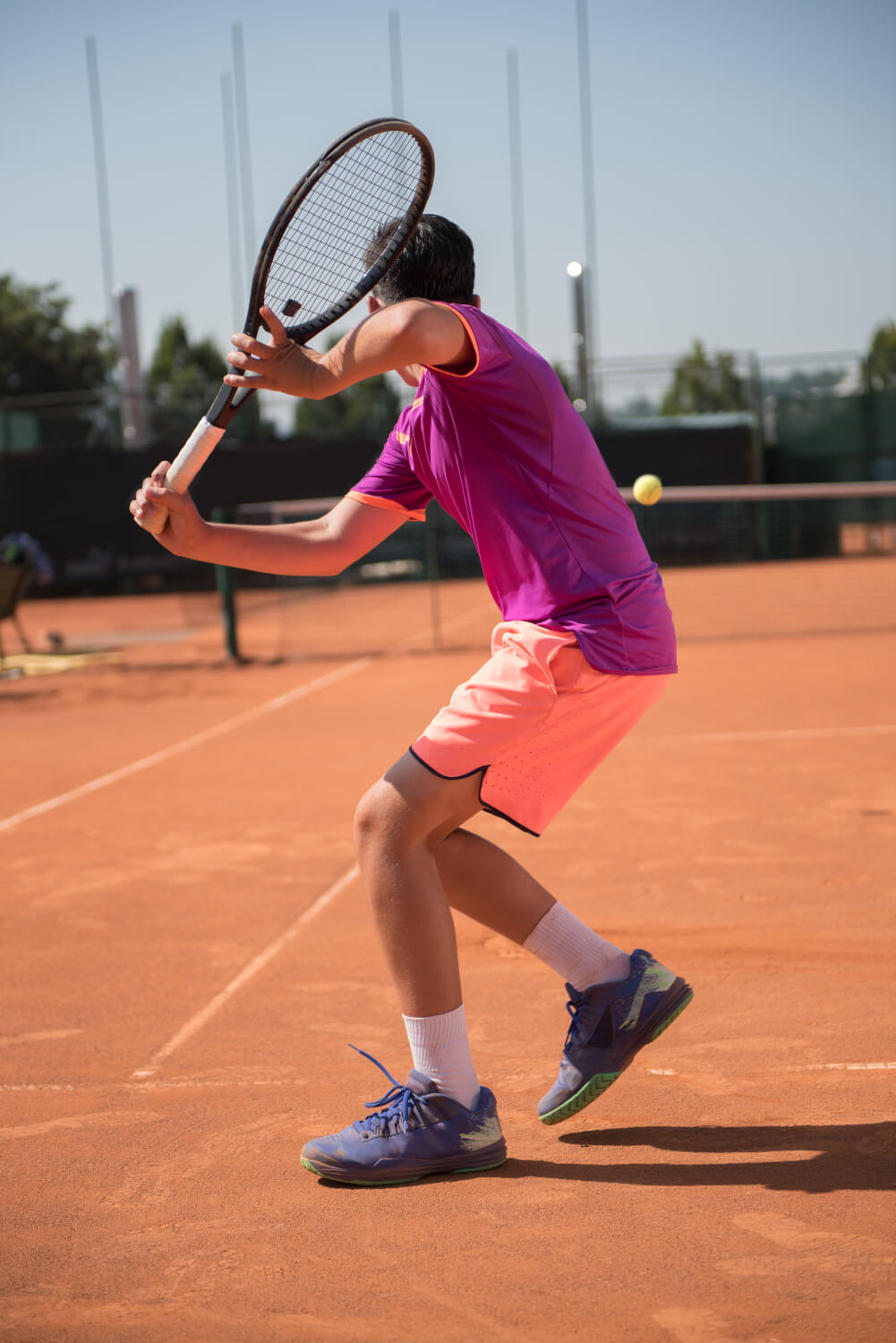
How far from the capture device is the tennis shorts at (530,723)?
2287 mm

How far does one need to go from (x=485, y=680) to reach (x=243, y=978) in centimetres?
160

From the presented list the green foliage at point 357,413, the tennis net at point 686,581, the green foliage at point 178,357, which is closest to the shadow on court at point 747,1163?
the tennis net at point 686,581

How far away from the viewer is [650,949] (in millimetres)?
3549

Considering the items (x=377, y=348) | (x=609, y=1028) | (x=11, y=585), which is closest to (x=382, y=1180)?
(x=609, y=1028)

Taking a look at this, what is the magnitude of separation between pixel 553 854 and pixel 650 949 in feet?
3.77

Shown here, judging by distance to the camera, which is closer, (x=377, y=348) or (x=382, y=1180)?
(x=377, y=348)

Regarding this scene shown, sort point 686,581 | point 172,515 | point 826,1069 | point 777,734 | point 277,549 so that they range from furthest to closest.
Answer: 1. point 686,581
2. point 777,734
3. point 826,1069
4. point 277,549
5. point 172,515

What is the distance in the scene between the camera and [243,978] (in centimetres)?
355

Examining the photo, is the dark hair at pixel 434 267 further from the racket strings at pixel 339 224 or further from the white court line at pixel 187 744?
the white court line at pixel 187 744

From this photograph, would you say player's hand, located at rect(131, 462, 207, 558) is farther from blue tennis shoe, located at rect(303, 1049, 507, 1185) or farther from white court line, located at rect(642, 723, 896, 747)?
white court line, located at rect(642, 723, 896, 747)

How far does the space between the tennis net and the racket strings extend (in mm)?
8346

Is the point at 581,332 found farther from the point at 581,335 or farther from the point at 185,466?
the point at 185,466

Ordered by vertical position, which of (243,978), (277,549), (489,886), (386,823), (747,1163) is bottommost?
(243,978)

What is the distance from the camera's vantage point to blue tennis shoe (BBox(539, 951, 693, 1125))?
245 cm
